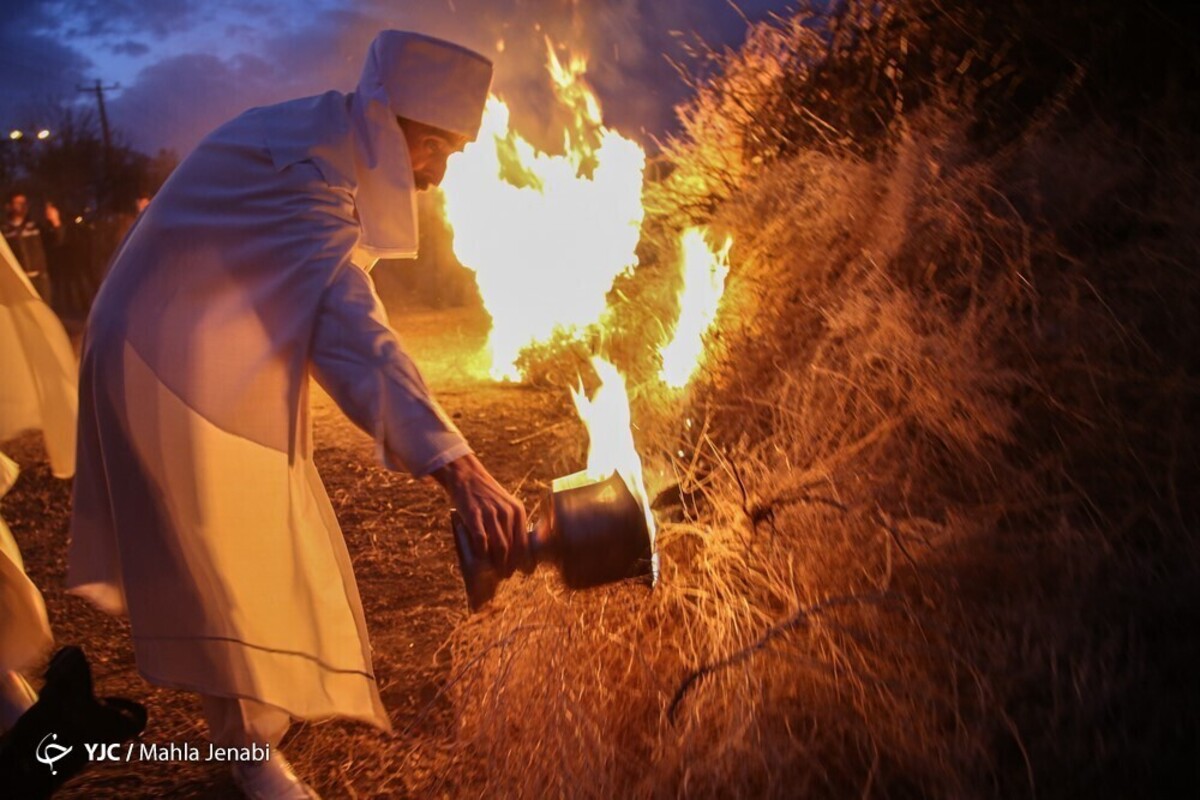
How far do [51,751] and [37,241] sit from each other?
63.5 ft

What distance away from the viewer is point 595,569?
6.92 ft

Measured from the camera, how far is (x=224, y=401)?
2162mm

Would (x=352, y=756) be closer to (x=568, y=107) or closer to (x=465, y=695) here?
(x=465, y=695)

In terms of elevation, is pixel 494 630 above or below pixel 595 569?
below

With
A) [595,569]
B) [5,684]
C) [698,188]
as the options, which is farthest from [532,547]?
[698,188]

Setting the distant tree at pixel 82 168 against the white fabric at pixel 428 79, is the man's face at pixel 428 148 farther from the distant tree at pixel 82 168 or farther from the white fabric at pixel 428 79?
the distant tree at pixel 82 168

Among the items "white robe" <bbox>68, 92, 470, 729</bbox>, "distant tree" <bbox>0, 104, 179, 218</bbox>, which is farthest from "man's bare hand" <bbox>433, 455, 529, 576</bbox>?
"distant tree" <bbox>0, 104, 179, 218</bbox>

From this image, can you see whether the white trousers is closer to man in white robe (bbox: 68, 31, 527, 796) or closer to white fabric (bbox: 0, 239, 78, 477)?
man in white robe (bbox: 68, 31, 527, 796)

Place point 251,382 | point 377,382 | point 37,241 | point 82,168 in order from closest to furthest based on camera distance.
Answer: point 377,382, point 251,382, point 37,241, point 82,168

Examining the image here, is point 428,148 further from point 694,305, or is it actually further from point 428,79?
point 694,305

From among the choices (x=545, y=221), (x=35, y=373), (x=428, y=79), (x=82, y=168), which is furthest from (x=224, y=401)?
(x=82, y=168)

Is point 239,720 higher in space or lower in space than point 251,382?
lower

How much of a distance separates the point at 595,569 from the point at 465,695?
2.88ft

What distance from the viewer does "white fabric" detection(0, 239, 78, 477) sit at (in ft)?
9.08
